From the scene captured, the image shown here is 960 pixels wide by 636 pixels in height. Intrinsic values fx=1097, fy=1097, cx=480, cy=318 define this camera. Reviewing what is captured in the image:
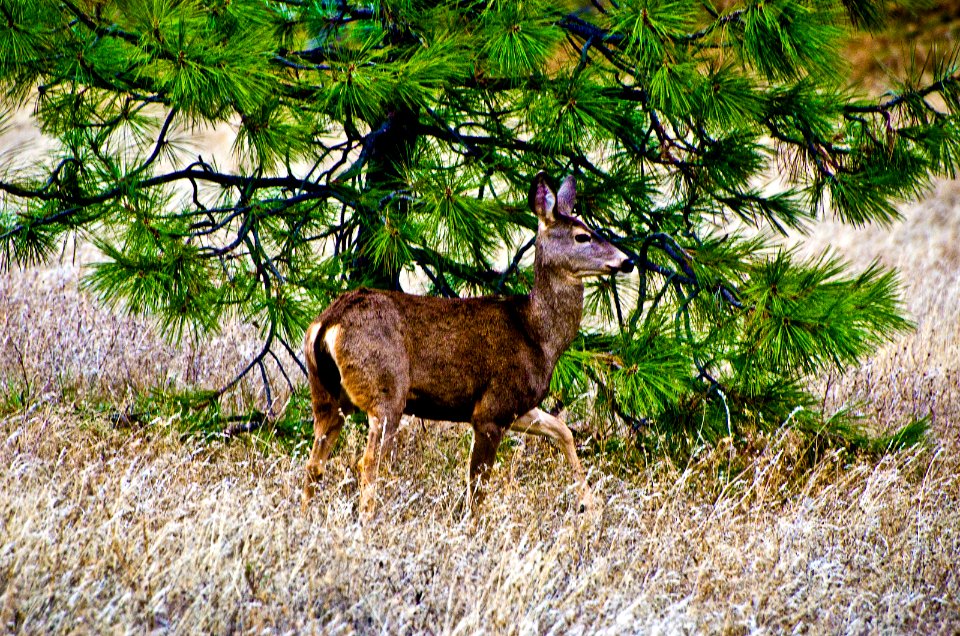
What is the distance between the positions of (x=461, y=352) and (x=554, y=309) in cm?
43

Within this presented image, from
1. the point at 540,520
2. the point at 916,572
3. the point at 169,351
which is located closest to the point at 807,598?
the point at 916,572

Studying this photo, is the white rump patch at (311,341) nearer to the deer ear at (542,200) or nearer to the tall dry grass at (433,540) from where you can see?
the tall dry grass at (433,540)

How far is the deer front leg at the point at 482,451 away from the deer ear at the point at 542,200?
0.83 meters

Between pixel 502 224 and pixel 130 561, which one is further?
pixel 502 224

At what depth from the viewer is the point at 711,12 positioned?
177 inches

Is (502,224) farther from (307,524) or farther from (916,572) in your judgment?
(916,572)

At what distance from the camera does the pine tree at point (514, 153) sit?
13.0 feet

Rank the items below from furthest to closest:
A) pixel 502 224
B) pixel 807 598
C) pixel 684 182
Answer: pixel 684 182 → pixel 502 224 → pixel 807 598

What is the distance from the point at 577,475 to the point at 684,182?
145cm

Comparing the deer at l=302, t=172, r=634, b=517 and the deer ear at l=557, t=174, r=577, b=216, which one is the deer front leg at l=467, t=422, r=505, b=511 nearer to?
the deer at l=302, t=172, r=634, b=517

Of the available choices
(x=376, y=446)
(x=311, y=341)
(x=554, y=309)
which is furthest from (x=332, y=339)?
(x=554, y=309)

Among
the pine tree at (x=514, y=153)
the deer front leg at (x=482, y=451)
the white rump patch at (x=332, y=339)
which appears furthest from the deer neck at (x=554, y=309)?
the white rump patch at (x=332, y=339)

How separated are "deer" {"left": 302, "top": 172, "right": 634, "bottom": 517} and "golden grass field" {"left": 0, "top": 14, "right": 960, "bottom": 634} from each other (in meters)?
0.19

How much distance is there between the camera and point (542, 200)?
4.22 m
